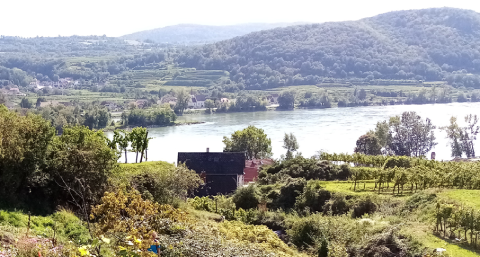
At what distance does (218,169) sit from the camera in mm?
27766

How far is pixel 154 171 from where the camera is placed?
16031mm

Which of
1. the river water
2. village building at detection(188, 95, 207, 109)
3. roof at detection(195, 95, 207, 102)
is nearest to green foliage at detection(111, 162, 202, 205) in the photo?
the river water

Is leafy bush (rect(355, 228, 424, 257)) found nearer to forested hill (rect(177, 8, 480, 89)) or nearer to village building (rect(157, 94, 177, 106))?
village building (rect(157, 94, 177, 106))

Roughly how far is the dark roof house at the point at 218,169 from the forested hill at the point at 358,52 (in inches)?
3904

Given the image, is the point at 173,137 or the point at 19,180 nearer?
the point at 19,180

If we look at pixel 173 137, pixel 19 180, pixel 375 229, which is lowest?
pixel 173 137

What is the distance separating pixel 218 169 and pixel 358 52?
12365 centimetres

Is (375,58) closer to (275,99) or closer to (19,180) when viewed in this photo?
(275,99)

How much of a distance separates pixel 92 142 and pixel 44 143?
1.31 metres

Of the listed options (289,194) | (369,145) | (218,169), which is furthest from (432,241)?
(369,145)

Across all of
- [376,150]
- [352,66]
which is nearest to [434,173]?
[376,150]

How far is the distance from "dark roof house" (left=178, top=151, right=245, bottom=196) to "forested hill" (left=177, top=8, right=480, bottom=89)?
325ft

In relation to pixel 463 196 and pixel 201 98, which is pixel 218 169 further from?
pixel 201 98

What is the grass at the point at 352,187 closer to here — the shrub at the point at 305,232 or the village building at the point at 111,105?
the shrub at the point at 305,232
